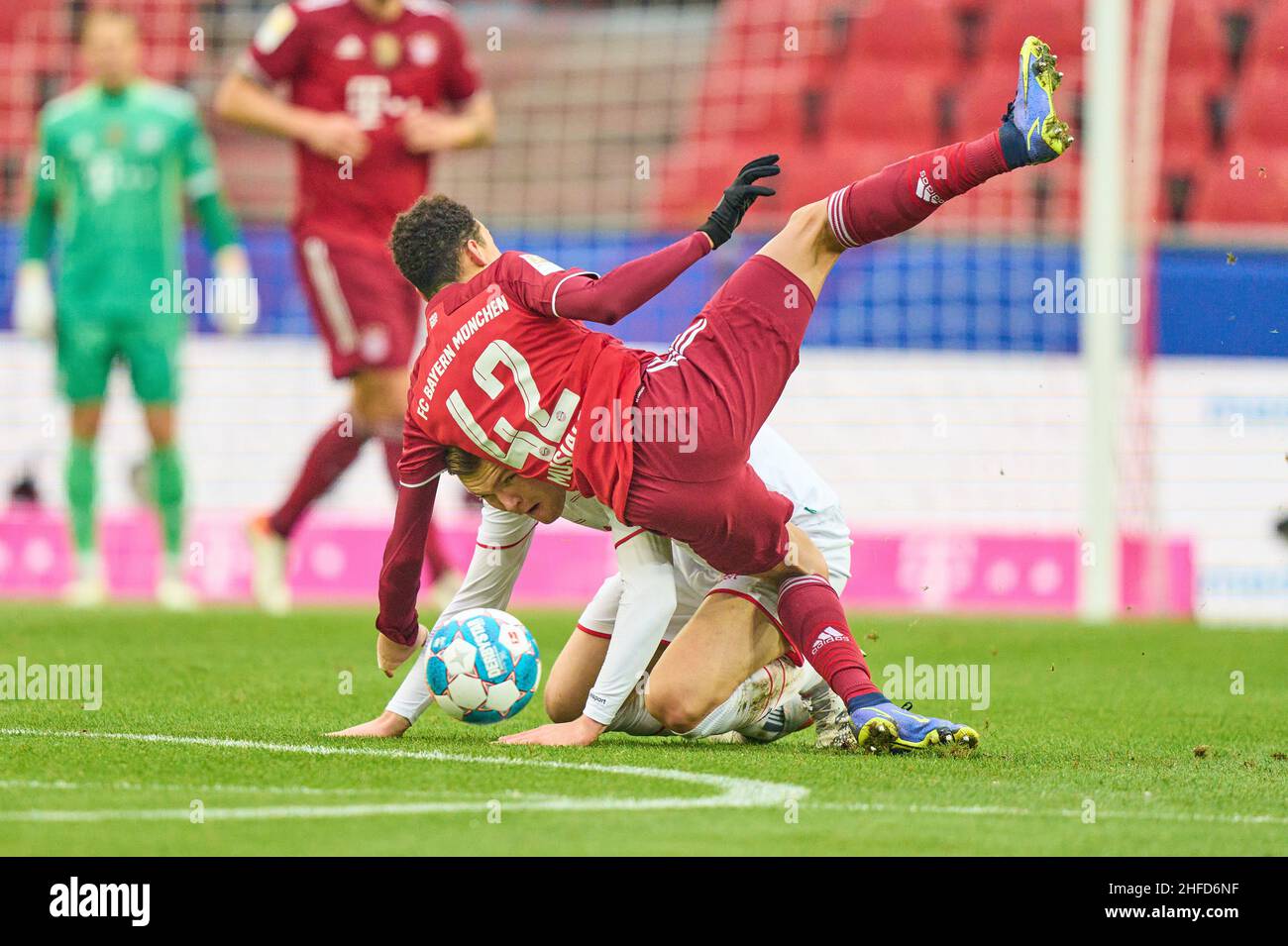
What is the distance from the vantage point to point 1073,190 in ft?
45.1

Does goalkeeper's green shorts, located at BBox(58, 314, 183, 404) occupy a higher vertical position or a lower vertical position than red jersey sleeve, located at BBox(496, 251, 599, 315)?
lower

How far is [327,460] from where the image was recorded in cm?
902

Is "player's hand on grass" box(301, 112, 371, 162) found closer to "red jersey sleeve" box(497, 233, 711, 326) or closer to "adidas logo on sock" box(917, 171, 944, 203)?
"red jersey sleeve" box(497, 233, 711, 326)

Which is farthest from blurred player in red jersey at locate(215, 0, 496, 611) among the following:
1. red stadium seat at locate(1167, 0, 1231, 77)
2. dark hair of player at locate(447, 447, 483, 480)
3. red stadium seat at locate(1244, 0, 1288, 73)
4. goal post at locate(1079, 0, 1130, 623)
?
red stadium seat at locate(1244, 0, 1288, 73)

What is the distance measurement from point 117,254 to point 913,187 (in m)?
6.71

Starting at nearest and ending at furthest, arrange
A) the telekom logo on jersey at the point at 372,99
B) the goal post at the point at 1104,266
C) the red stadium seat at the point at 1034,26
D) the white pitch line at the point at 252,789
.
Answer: the white pitch line at the point at 252,789 < the telekom logo on jersey at the point at 372,99 < the goal post at the point at 1104,266 < the red stadium seat at the point at 1034,26

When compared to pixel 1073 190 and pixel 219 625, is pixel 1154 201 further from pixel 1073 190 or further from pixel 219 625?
pixel 219 625

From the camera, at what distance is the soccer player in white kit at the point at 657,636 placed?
5.20 meters

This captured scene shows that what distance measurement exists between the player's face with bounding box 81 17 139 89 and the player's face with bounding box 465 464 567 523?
604 cm

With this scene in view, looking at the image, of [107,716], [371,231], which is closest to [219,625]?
[371,231]

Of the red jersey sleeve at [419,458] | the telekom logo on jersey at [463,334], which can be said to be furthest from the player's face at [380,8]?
the telekom logo on jersey at [463,334]

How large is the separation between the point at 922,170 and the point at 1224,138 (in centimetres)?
981

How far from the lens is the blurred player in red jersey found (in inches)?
363

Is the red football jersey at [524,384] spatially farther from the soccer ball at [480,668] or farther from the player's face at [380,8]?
the player's face at [380,8]
